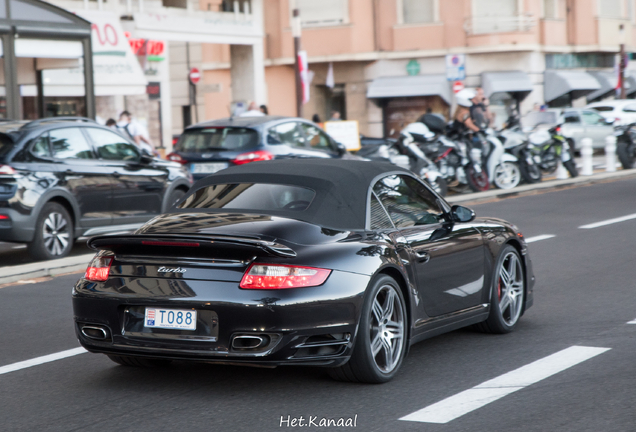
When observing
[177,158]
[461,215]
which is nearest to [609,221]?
[177,158]

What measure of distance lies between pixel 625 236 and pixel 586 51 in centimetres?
3280

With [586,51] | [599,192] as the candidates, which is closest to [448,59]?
[599,192]

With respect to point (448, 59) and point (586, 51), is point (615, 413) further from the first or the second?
point (586, 51)

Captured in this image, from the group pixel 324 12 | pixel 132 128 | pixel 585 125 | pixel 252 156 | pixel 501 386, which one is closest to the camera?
pixel 501 386

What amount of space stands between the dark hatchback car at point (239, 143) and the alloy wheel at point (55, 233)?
381 cm

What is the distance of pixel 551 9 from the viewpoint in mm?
42844

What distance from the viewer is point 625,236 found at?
1315 centimetres

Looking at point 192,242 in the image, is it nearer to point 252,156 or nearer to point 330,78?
point 252,156

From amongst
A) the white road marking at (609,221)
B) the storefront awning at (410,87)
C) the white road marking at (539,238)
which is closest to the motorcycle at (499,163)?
the white road marking at (609,221)

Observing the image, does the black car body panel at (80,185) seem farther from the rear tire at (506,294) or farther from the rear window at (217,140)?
the rear tire at (506,294)

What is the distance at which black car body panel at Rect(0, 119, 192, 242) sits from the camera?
11.3 metres

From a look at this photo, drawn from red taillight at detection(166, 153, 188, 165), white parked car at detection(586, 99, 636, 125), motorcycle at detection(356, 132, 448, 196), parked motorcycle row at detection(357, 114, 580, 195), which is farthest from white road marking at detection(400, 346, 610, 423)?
white parked car at detection(586, 99, 636, 125)

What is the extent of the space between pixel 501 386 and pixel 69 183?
7.43 metres

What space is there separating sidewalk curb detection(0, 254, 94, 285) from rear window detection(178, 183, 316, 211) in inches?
183
